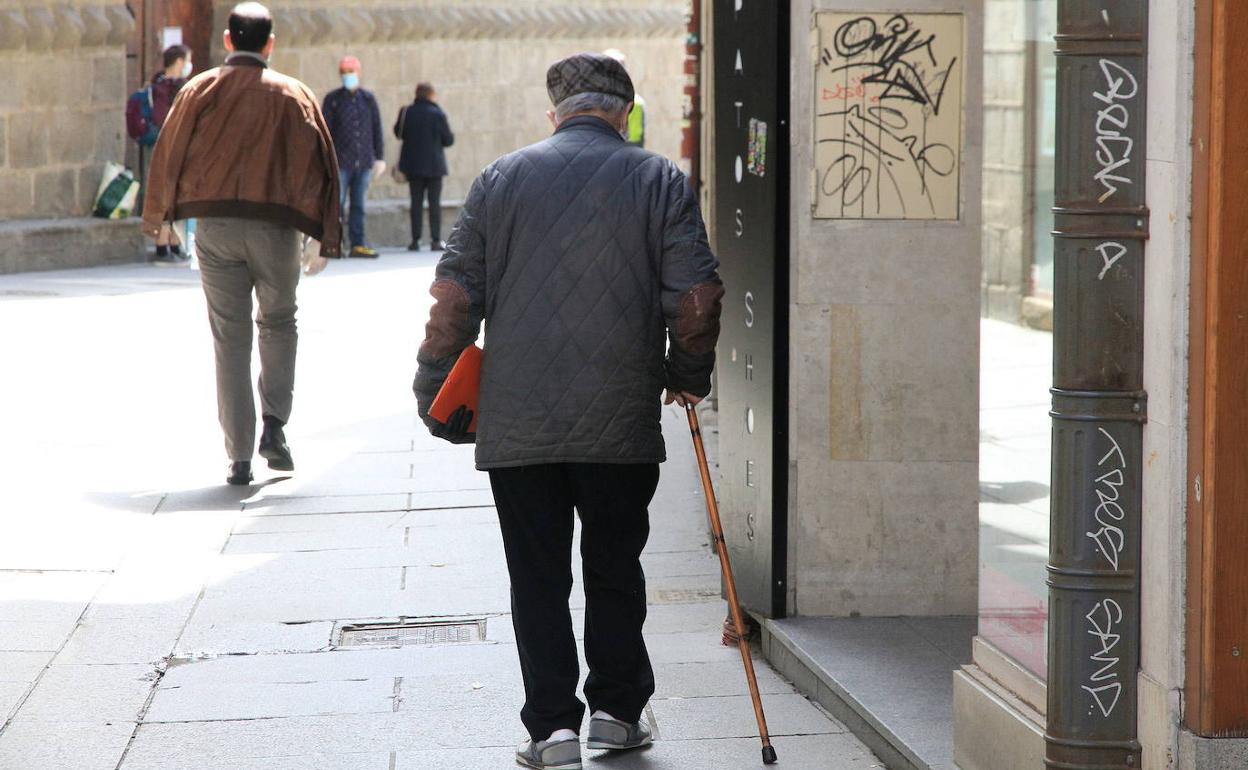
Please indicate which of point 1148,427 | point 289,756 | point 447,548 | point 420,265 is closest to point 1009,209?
point 1148,427

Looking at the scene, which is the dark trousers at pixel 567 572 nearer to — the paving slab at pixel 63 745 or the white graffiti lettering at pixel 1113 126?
the paving slab at pixel 63 745

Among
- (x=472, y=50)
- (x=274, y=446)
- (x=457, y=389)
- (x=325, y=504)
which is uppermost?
(x=472, y=50)

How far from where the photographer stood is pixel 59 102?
1731 cm

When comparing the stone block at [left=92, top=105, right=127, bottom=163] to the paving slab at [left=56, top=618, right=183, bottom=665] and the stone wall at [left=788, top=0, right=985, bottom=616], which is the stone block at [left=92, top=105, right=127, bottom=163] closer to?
the paving slab at [left=56, top=618, right=183, bottom=665]

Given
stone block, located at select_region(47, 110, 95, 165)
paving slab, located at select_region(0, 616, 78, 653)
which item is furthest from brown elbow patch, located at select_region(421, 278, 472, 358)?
stone block, located at select_region(47, 110, 95, 165)

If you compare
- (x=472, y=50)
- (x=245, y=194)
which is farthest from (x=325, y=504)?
(x=472, y=50)

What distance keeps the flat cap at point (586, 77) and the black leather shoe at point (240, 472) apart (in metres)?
3.84

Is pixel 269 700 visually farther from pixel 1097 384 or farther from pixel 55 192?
pixel 55 192

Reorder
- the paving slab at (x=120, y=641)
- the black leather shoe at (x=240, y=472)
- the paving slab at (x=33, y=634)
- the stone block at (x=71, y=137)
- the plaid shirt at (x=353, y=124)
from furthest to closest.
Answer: the plaid shirt at (x=353, y=124) → the stone block at (x=71, y=137) → the black leather shoe at (x=240, y=472) → the paving slab at (x=33, y=634) → the paving slab at (x=120, y=641)

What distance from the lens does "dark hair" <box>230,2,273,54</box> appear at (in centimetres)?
787

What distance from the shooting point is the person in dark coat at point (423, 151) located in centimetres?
1962

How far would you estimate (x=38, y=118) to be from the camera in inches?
672

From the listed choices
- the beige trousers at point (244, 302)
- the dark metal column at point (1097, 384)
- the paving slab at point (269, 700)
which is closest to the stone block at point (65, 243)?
the beige trousers at point (244, 302)

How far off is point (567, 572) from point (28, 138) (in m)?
13.8
